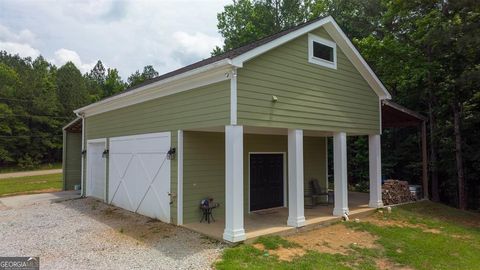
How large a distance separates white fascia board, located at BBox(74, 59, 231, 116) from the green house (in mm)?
30

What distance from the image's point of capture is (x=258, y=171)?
10.1 metres

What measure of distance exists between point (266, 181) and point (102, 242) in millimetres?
4992

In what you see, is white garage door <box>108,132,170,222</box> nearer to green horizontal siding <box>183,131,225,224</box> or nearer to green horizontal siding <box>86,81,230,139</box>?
green horizontal siding <box>86,81,230,139</box>

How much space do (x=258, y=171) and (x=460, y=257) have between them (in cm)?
528

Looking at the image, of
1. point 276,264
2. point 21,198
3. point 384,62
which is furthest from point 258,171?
point 21,198

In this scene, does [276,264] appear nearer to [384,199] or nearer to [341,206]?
[341,206]

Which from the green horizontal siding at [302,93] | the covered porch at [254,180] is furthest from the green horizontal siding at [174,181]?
the green horizontal siding at [302,93]

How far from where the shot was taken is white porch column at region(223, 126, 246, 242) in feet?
21.5

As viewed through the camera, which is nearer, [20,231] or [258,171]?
[20,231]

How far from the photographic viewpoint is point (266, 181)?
1037cm

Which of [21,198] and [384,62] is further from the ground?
[384,62]

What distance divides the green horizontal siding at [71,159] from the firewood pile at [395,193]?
13960 mm

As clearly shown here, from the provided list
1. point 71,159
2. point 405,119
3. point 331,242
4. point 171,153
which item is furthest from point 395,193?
point 71,159

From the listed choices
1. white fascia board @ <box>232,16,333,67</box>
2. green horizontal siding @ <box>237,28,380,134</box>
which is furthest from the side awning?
white fascia board @ <box>232,16,333,67</box>
